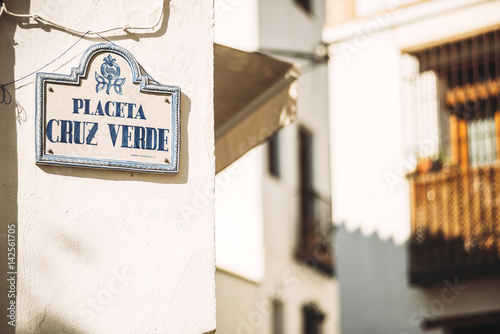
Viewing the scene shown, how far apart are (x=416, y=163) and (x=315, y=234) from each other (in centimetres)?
456

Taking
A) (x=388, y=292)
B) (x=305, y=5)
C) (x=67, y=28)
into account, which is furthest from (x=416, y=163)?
(x=67, y=28)

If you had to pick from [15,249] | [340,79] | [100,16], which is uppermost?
[340,79]

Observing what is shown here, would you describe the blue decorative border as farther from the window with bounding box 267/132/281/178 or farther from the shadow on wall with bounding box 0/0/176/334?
the window with bounding box 267/132/281/178

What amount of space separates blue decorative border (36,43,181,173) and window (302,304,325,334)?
38.2ft

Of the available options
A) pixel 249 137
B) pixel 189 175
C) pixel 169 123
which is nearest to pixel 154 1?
pixel 169 123

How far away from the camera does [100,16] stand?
3785mm

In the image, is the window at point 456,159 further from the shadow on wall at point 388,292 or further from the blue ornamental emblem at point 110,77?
the blue ornamental emblem at point 110,77

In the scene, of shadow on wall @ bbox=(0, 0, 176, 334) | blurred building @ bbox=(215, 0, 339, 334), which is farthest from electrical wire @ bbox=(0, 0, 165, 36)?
blurred building @ bbox=(215, 0, 339, 334)

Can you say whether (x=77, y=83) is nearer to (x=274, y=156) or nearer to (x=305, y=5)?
(x=274, y=156)

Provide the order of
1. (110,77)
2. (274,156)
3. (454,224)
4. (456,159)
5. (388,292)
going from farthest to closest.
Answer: (274,156), (388,292), (456,159), (454,224), (110,77)

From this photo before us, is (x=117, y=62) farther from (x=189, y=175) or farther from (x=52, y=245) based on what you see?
(x=52, y=245)

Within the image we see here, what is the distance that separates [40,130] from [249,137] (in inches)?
85.2

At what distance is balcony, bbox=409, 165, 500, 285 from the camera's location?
392 inches

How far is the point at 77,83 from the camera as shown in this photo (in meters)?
3.64
